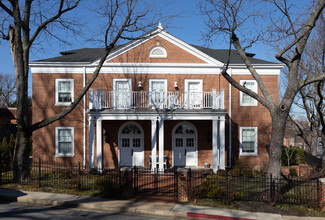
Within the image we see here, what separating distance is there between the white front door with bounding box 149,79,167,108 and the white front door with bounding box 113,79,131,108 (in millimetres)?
1295

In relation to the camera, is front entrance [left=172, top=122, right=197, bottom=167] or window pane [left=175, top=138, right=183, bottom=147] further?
window pane [left=175, top=138, right=183, bottom=147]

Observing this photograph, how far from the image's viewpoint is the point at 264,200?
9.94 m

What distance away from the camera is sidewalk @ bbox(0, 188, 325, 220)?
8.59m

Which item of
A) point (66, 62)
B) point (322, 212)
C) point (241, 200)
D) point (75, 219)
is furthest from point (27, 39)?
point (322, 212)

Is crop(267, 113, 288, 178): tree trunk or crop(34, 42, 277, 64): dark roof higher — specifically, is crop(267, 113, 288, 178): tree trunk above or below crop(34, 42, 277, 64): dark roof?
below

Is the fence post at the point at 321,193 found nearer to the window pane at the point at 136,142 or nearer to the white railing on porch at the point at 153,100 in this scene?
the white railing on porch at the point at 153,100

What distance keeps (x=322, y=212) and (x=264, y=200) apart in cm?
180

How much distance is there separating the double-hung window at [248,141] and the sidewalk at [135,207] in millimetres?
8789

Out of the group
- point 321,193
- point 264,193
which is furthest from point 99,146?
point 321,193

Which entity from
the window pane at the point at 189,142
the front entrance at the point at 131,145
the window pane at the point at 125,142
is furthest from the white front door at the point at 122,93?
the window pane at the point at 189,142

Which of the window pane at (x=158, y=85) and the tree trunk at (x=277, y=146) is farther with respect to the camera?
the window pane at (x=158, y=85)

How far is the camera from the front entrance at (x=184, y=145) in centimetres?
1716

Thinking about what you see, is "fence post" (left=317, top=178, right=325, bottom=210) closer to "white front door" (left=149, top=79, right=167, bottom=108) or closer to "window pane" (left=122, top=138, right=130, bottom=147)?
"white front door" (left=149, top=79, right=167, bottom=108)

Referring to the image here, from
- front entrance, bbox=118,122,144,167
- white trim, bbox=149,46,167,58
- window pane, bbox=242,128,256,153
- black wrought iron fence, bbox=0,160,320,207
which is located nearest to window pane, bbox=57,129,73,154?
front entrance, bbox=118,122,144,167
